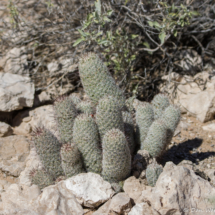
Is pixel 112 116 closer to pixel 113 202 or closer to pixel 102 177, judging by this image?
pixel 102 177

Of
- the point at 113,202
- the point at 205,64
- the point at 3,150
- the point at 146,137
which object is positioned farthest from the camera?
the point at 205,64

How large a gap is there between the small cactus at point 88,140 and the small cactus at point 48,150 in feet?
0.80

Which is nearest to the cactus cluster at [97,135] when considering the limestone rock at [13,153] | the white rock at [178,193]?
the white rock at [178,193]

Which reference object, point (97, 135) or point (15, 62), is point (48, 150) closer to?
point (97, 135)

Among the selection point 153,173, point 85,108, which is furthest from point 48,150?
point 153,173

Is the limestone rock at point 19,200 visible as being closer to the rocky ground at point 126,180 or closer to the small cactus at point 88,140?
the rocky ground at point 126,180

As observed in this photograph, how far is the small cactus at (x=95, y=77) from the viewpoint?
3170 millimetres

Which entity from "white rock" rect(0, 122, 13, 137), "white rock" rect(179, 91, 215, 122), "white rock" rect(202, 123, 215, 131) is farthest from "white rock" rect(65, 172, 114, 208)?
"white rock" rect(179, 91, 215, 122)

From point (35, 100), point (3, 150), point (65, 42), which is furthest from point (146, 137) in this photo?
point (65, 42)

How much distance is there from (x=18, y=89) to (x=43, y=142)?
2.15 meters

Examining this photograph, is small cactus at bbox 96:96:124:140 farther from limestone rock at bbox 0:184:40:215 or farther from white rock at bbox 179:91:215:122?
white rock at bbox 179:91:215:122

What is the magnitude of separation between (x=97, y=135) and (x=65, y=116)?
16.0 inches

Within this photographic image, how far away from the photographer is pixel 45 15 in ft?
19.1

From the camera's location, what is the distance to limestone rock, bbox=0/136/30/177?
3605mm
